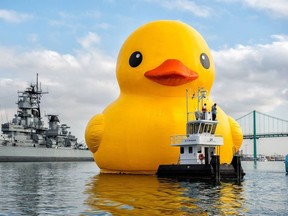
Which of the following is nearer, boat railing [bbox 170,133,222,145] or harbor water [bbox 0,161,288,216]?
harbor water [bbox 0,161,288,216]

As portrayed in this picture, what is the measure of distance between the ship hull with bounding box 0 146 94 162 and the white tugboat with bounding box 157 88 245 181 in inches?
1861

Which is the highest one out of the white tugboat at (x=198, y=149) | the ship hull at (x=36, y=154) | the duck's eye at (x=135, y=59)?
the duck's eye at (x=135, y=59)

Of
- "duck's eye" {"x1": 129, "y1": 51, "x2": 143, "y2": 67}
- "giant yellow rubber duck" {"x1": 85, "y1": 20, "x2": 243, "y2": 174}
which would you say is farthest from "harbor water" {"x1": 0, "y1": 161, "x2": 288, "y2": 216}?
"duck's eye" {"x1": 129, "y1": 51, "x2": 143, "y2": 67}

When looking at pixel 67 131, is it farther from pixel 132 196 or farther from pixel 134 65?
pixel 132 196

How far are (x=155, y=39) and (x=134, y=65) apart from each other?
2083 millimetres

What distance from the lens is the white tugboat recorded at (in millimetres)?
24920

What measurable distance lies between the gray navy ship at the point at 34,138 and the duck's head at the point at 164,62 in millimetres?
44836

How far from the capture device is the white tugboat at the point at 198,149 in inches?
981

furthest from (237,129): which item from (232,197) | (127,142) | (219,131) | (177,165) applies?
(232,197)

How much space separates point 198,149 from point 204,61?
5747 mm

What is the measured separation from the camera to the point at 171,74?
25938 mm

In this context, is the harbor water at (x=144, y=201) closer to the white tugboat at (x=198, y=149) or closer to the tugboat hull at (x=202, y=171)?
the tugboat hull at (x=202, y=171)

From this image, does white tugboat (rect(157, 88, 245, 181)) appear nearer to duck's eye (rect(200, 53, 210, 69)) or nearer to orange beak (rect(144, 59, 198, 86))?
orange beak (rect(144, 59, 198, 86))

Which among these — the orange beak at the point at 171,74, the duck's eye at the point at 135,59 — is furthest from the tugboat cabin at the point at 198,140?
the duck's eye at the point at 135,59
